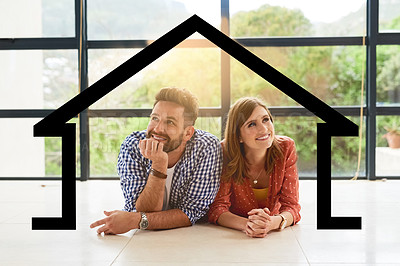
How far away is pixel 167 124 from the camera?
2275 mm

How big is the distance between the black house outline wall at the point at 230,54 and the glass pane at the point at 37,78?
2.78 metres

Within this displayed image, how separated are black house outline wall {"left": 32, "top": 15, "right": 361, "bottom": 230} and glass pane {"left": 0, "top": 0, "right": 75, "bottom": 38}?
2906mm

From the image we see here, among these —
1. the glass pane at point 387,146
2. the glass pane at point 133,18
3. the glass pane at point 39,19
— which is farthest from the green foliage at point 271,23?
the glass pane at point 39,19

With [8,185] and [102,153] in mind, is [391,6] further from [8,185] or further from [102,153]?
[8,185]

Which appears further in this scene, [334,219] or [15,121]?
[15,121]

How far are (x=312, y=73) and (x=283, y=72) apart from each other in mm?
294

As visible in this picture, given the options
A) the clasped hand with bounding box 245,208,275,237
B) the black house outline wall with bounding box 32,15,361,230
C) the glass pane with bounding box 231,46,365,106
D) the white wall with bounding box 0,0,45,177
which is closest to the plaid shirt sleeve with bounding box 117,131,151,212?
the black house outline wall with bounding box 32,15,361,230

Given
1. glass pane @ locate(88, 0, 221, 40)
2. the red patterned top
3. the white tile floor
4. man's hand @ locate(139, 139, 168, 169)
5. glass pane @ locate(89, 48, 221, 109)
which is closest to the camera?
the white tile floor

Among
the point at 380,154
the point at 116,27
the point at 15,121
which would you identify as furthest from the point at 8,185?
the point at 380,154

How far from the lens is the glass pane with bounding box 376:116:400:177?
182 inches

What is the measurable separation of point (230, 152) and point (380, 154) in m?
2.76

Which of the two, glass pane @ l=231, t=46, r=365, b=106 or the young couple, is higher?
glass pane @ l=231, t=46, r=365, b=106

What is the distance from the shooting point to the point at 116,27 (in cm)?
472

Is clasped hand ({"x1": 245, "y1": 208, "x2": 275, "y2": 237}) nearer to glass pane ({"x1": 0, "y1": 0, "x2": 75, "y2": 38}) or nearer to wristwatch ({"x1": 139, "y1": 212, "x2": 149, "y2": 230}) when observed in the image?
wristwatch ({"x1": 139, "y1": 212, "x2": 149, "y2": 230})
